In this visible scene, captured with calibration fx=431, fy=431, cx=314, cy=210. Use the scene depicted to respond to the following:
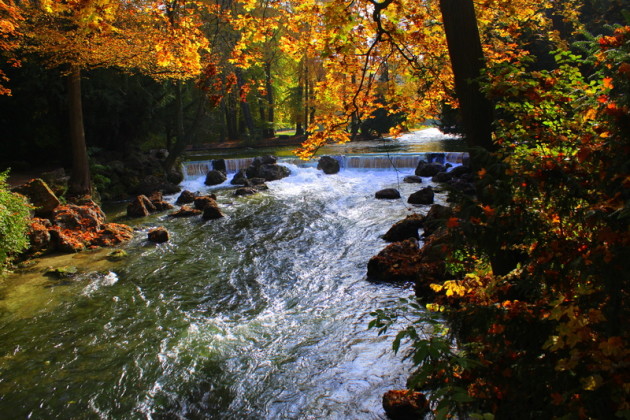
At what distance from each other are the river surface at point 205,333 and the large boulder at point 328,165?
9.83 m

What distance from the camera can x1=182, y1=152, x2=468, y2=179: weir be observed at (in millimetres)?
20609

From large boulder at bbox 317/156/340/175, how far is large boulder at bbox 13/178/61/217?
1206cm

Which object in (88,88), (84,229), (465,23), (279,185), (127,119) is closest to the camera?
(465,23)

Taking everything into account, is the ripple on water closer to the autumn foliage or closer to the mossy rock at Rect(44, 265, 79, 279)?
the mossy rock at Rect(44, 265, 79, 279)

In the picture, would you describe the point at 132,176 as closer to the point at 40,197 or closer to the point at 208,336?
the point at 40,197

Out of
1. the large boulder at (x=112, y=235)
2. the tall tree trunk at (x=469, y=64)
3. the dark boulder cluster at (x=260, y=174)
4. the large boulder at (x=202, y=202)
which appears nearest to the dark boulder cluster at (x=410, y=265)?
the tall tree trunk at (x=469, y=64)

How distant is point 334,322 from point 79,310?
4.21 meters

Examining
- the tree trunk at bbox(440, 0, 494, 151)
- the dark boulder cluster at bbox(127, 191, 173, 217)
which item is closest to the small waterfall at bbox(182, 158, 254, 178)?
the dark boulder cluster at bbox(127, 191, 173, 217)

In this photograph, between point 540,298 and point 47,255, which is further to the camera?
point 47,255

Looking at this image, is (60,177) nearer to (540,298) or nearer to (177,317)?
(177,317)

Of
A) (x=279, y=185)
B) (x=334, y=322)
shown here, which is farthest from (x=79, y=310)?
(x=279, y=185)

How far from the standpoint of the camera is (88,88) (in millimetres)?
17547

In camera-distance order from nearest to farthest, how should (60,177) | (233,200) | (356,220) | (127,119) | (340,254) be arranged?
(340,254)
(356,220)
(60,177)
(233,200)
(127,119)

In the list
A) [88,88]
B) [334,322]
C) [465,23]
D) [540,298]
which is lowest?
[334,322]
